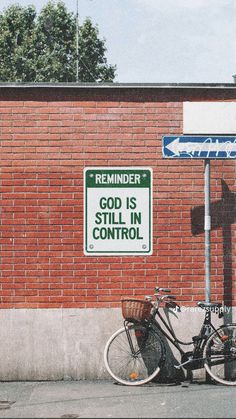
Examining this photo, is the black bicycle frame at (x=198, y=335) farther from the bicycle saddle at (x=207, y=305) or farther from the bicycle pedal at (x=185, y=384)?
the bicycle pedal at (x=185, y=384)

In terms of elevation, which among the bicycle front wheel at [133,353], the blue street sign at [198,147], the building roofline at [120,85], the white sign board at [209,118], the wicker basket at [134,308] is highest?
the building roofline at [120,85]

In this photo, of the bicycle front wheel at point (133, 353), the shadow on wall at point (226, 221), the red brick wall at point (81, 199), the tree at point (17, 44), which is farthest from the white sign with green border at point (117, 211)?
the tree at point (17, 44)

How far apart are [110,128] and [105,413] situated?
11.5 feet

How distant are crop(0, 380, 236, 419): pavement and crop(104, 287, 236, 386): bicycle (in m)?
0.22

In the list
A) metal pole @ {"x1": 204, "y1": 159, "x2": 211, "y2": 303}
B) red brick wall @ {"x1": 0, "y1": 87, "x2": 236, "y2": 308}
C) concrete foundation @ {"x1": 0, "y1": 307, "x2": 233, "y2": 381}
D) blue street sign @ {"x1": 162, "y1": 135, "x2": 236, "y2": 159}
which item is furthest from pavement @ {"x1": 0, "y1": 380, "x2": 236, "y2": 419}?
blue street sign @ {"x1": 162, "y1": 135, "x2": 236, "y2": 159}

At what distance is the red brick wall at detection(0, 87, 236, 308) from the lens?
9.09 meters

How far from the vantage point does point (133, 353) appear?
29.1ft

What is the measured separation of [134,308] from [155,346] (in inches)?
24.9

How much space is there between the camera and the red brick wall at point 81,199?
29.8 feet

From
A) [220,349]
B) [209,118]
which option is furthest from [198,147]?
[220,349]

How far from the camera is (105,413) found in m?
7.38

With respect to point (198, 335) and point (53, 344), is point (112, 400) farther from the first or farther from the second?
point (198, 335)

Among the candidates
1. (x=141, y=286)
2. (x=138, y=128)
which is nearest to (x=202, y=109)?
(x=138, y=128)

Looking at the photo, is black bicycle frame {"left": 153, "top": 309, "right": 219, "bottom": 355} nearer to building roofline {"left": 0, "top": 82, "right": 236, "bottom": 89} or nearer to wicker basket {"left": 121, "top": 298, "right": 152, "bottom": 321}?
wicker basket {"left": 121, "top": 298, "right": 152, "bottom": 321}
